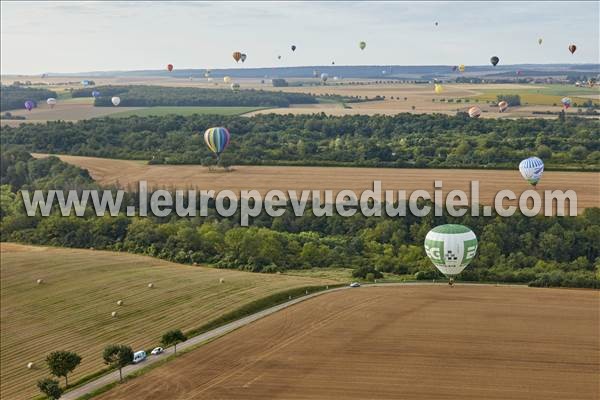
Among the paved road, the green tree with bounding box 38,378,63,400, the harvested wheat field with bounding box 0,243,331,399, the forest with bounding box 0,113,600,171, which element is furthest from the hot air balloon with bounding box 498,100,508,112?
the green tree with bounding box 38,378,63,400

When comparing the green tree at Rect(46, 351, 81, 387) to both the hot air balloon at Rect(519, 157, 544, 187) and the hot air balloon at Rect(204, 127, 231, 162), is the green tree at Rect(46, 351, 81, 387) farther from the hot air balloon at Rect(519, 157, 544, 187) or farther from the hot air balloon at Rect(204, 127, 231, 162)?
the hot air balloon at Rect(204, 127, 231, 162)

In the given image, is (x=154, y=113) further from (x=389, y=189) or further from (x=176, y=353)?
(x=176, y=353)

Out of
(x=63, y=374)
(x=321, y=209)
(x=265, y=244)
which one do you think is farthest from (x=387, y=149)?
(x=63, y=374)

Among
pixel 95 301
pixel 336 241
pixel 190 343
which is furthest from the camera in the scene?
pixel 336 241

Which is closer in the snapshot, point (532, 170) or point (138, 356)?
point (138, 356)

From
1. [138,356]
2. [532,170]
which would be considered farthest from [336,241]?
[138,356]

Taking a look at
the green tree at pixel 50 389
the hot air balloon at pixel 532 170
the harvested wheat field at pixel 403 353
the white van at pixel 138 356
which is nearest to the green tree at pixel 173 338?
the harvested wheat field at pixel 403 353

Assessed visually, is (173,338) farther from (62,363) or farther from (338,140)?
(338,140)

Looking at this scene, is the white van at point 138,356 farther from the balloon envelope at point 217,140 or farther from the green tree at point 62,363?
the balloon envelope at point 217,140
